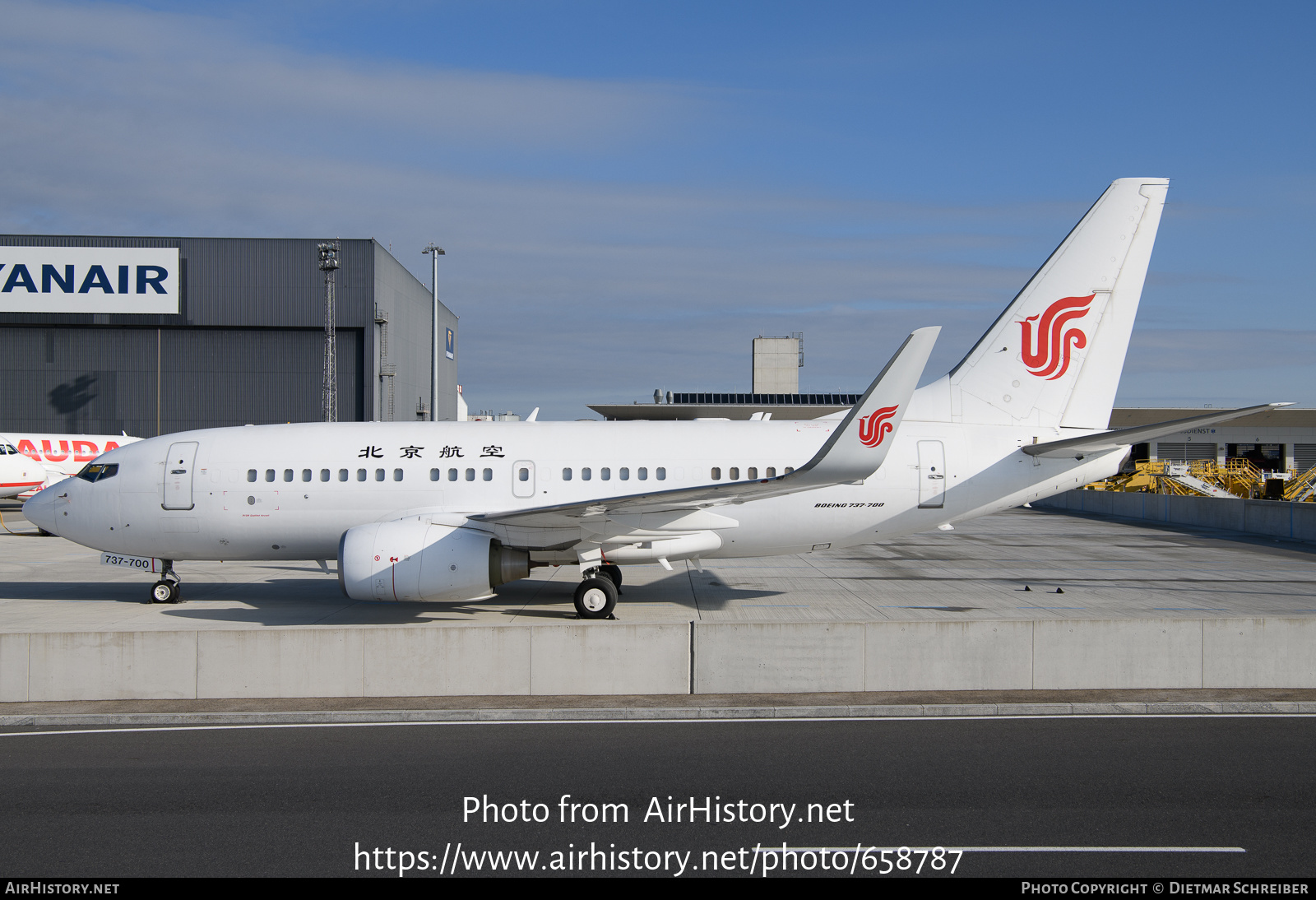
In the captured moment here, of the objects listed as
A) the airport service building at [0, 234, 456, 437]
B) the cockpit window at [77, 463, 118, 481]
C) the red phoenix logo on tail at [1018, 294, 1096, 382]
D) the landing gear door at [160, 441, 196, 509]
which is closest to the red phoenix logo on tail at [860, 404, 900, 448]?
the red phoenix logo on tail at [1018, 294, 1096, 382]

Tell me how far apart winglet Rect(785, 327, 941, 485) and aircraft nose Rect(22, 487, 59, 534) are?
1484 cm

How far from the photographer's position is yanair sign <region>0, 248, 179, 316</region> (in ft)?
160

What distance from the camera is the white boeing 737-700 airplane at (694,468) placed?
1739 centimetres

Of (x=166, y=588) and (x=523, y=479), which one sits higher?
(x=523, y=479)

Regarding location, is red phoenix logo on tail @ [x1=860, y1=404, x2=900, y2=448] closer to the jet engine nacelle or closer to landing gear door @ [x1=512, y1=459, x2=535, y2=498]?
the jet engine nacelle

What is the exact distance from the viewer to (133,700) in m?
11.7

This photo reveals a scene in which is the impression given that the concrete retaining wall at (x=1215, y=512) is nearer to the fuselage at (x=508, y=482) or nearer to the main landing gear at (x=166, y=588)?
the fuselage at (x=508, y=482)

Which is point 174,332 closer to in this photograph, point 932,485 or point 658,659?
point 932,485

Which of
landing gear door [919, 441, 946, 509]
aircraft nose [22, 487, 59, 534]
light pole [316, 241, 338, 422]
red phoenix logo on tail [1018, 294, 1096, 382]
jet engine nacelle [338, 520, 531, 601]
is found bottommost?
jet engine nacelle [338, 520, 531, 601]

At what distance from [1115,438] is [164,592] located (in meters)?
18.5

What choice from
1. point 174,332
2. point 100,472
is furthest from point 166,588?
point 174,332

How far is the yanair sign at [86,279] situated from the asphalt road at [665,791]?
44928 mm

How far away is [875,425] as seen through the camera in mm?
14039

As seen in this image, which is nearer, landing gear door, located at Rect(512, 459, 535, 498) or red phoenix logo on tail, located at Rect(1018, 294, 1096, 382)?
landing gear door, located at Rect(512, 459, 535, 498)
